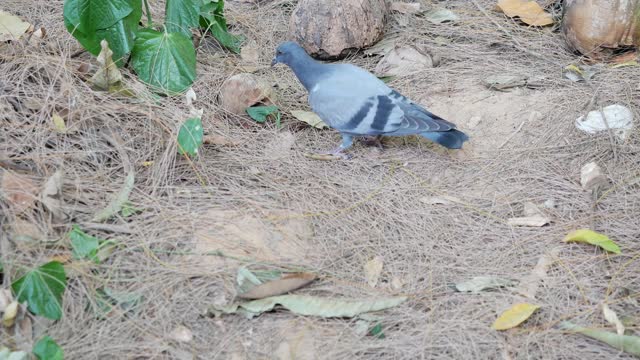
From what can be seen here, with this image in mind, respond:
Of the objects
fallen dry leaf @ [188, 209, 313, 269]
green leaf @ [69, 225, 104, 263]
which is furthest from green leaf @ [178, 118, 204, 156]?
green leaf @ [69, 225, 104, 263]

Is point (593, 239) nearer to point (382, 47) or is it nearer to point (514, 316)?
point (514, 316)

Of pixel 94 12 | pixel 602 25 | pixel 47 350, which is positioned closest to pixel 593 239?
pixel 602 25

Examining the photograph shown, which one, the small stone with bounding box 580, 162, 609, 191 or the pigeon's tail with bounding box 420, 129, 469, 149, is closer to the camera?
the small stone with bounding box 580, 162, 609, 191

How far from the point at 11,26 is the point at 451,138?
2.34 meters

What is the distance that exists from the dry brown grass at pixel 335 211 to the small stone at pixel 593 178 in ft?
0.13

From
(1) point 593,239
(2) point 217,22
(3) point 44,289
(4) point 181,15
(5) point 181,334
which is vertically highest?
(4) point 181,15

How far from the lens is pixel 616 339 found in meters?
2.21

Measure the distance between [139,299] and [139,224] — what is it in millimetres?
366

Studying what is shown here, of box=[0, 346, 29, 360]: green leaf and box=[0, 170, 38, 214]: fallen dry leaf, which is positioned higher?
box=[0, 170, 38, 214]: fallen dry leaf

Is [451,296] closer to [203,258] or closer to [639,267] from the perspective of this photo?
[639,267]

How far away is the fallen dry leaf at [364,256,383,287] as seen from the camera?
250 centimetres

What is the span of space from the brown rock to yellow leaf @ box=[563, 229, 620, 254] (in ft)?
5.80

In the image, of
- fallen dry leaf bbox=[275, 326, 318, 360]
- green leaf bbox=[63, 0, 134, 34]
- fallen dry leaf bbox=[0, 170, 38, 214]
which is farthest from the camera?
green leaf bbox=[63, 0, 134, 34]

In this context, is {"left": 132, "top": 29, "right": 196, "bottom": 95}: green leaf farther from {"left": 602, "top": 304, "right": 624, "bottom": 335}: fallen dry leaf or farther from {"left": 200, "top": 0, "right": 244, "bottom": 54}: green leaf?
{"left": 602, "top": 304, "right": 624, "bottom": 335}: fallen dry leaf
